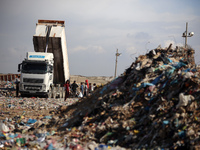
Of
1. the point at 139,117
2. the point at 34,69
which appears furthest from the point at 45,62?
the point at 139,117

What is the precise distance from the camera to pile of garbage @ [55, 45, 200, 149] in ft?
17.6

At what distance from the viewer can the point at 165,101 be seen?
623cm

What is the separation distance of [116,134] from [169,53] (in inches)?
154

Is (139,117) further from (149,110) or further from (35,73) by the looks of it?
(35,73)

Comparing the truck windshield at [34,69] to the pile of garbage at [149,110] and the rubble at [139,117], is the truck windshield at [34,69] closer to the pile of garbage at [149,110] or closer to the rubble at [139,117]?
the rubble at [139,117]

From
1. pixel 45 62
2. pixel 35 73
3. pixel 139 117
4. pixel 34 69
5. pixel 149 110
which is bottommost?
pixel 139 117

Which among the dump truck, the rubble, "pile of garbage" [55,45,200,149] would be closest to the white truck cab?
the dump truck

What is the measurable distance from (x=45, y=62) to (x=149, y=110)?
10.3 meters

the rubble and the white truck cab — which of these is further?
the white truck cab

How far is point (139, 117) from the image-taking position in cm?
627

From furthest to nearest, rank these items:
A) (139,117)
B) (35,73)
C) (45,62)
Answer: (35,73) < (45,62) < (139,117)

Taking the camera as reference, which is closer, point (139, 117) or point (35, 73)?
point (139, 117)

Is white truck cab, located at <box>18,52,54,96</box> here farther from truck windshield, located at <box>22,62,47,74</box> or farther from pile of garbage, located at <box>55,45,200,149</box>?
pile of garbage, located at <box>55,45,200,149</box>

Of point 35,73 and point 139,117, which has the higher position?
point 35,73
